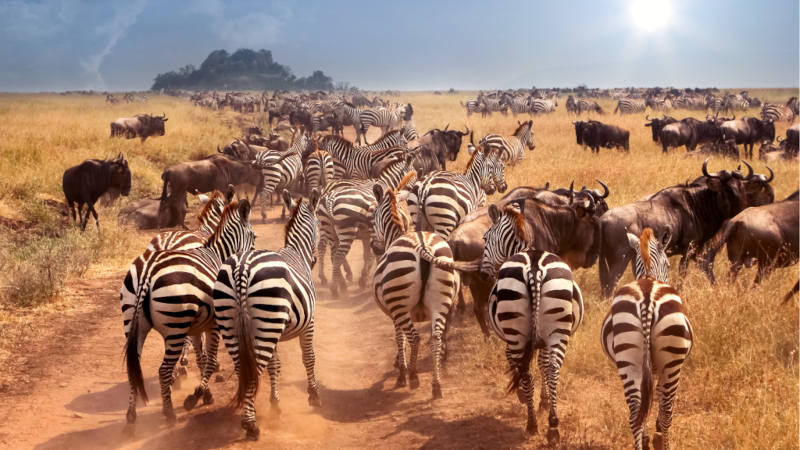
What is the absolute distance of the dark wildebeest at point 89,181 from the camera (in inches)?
569

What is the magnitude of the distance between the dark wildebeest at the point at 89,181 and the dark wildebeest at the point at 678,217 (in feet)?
32.7

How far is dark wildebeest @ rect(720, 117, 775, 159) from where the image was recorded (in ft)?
84.6

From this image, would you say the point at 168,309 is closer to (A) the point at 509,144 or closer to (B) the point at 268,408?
(B) the point at 268,408

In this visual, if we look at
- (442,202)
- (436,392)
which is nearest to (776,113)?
(442,202)

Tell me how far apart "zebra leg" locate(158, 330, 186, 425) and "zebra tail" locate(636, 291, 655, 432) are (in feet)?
12.4

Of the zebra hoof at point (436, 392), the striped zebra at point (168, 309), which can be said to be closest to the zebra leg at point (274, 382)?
the striped zebra at point (168, 309)

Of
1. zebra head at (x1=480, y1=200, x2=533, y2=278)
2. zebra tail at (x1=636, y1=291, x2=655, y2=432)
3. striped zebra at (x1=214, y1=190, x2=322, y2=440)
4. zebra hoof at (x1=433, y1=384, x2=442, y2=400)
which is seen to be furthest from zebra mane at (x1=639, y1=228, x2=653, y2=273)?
striped zebra at (x1=214, y1=190, x2=322, y2=440)

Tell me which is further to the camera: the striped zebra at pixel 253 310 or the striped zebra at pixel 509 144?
the striped zebra at pixel 509 144

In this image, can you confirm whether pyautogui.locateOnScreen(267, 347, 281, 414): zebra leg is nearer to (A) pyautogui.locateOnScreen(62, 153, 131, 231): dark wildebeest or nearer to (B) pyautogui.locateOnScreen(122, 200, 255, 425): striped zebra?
(B) pyautogui.locateOnScreen(122, 200, 255, 425): striped zebra

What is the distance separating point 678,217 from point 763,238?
1.11 metres

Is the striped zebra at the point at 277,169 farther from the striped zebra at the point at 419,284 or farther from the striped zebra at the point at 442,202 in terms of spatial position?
the striped zebra at the point at 419,284

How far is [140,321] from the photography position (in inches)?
235

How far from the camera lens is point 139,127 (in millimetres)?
29641

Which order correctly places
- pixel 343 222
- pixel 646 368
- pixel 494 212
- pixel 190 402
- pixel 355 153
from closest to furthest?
pixel 646 368 → pixel 190 402 → pixel 494 212 → pixel 343 222 → pixel 355 153
